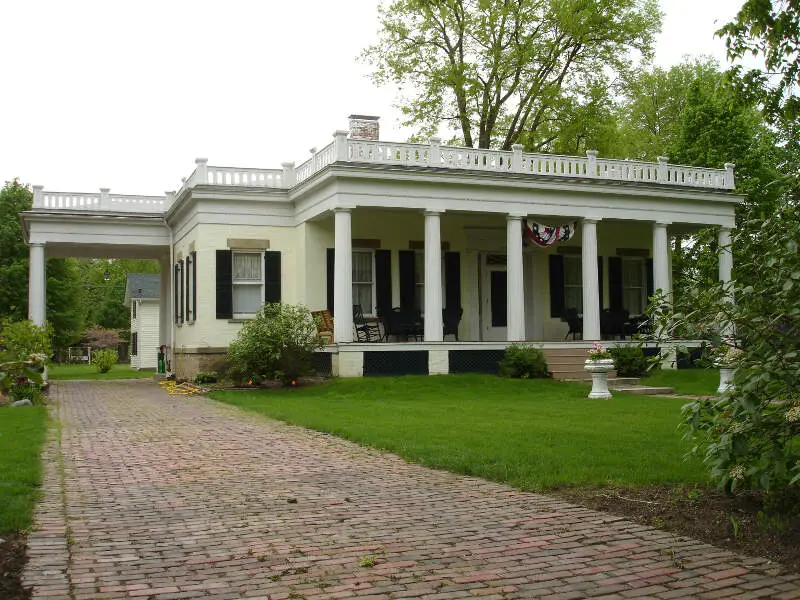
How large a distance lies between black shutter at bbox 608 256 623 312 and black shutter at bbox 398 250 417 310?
6.61 m

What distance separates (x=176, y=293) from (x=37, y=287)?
402cm

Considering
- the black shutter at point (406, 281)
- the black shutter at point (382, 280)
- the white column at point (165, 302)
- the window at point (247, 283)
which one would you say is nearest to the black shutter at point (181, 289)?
the window at point (247, 283)

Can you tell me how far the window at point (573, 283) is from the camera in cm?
2630

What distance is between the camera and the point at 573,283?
26453 mm

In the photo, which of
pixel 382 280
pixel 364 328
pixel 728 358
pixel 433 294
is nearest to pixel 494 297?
pixel 382 280

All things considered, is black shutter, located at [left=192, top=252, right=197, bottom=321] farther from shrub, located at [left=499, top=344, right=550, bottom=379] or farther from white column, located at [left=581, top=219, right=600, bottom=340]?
white column, located at [left=581, top=219, right=600, bottom=340]

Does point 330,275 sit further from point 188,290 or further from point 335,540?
point 335,540

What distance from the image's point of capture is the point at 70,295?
139ft

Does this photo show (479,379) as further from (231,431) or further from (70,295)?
(70,295)

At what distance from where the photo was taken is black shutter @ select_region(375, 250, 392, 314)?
23.6 m

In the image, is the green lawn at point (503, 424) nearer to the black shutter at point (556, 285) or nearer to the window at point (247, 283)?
the window at point (247, 283)

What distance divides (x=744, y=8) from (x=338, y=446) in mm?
7166

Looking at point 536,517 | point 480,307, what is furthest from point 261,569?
point 480,307

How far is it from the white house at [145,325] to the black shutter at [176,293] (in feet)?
53.9
